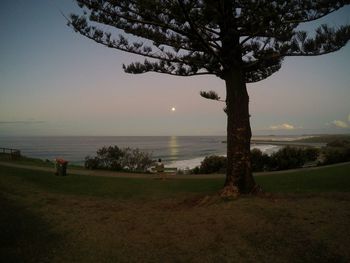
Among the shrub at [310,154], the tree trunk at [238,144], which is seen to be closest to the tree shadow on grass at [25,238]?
the tree trunk at [238,144]

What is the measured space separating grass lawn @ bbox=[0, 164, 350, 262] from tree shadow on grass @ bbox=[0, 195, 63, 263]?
0.05ft

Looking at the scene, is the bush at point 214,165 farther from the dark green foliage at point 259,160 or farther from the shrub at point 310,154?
the shrub at point 310,154

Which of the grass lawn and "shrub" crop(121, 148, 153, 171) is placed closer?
the grass lawn

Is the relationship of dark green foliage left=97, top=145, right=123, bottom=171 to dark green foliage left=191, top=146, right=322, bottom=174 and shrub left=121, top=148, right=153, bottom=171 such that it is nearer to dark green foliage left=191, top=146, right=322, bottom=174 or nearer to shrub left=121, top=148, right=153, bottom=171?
shrub left=121, top=148, right=153, bottom=171

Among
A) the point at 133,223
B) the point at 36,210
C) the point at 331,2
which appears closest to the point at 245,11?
the point at 331,2

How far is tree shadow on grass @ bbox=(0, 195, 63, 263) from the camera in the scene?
4.44m

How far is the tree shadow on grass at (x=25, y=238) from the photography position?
444 cm

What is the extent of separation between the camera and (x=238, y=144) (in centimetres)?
788

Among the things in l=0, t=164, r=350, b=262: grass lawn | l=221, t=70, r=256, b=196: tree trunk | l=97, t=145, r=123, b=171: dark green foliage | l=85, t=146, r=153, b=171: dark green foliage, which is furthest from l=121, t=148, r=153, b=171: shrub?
l=221, t=70, r=256, b=196: tree trunk

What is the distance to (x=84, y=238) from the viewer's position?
527 cm

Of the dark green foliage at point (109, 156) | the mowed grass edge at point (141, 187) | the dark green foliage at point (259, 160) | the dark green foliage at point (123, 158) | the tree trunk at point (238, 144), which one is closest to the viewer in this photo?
the tree trunk at point (238, 144)

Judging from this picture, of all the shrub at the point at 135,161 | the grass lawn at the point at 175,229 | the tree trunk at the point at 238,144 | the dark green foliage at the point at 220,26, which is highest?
the dark green foliage at the point at 220,26

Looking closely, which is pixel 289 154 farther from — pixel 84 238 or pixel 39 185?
pixel 84 238

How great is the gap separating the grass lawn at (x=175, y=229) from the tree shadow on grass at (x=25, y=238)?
0.01 m
